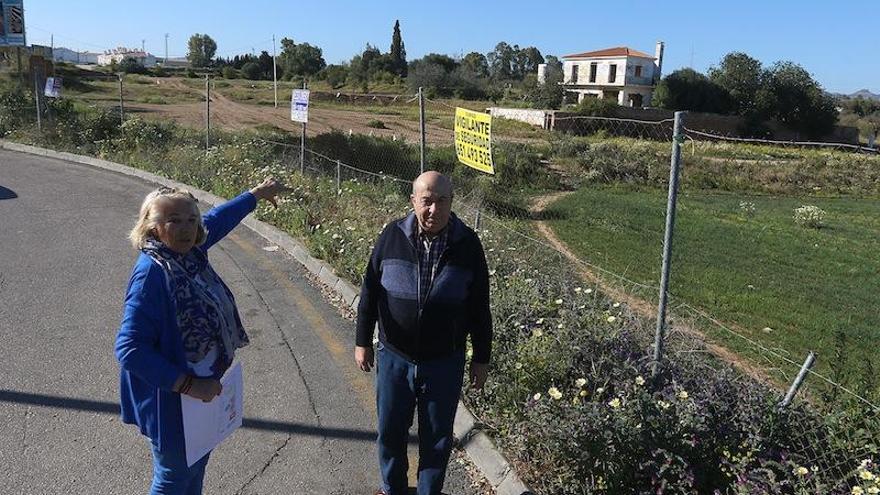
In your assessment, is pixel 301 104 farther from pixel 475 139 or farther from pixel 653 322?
pixel 653 322

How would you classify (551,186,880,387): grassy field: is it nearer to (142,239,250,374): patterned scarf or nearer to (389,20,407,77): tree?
(142,239,250,374): patterned scarf

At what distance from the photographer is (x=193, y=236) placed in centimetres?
281

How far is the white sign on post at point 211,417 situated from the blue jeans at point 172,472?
0.05 meters

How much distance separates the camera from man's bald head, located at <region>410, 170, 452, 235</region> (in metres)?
3.24

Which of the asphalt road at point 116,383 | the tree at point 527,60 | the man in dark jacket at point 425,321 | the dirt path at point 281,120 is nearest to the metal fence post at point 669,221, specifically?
the man in dark jacket at point 425,321

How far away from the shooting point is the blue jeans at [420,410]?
3449 millimetres

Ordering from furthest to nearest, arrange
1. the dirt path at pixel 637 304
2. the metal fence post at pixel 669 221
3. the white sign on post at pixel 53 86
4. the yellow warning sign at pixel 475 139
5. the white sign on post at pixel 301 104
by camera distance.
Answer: the white sign on post at pixel 53 86, the white sign on post at pixel 301 104, the yellow warning sign at pixel 475 139, the dirt path at pixel 637 304, the metal fence post at pixel 669 221

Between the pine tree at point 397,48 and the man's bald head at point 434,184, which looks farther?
the pine tree at point 397,48

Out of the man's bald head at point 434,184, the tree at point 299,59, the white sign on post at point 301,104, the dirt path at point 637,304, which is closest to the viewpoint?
the man's bald head at point 434,184

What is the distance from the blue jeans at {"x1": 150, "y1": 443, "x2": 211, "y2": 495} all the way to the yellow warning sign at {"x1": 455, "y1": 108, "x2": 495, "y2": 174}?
14.8 ft

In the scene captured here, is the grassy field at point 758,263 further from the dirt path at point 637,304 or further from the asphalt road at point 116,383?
the asphalt road at point 116,383

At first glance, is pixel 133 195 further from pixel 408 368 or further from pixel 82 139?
pixel 408 368

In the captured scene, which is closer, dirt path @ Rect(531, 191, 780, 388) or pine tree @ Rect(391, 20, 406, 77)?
dirt path @ Rect(531, 191, 780, 388)

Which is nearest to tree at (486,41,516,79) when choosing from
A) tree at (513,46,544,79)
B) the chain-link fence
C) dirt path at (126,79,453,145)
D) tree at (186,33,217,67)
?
tree at (513,46,544,79)
